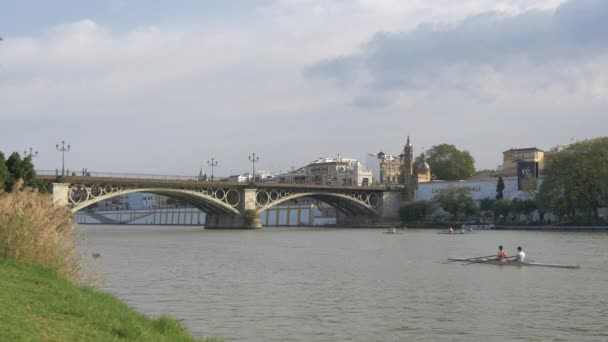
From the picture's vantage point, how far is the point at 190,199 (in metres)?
98.3

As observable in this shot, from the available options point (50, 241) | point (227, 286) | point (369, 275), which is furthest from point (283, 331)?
point (369, 275)

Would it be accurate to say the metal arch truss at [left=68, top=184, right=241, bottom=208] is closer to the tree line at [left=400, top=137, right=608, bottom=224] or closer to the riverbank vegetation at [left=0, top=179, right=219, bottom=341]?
the tree line at [left=400, top=137, right=608, bottom=224]

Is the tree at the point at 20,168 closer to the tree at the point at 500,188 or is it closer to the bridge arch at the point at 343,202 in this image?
the bridge arch at the point at 343,202

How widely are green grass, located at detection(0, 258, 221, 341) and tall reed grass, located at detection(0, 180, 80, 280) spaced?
971 mm

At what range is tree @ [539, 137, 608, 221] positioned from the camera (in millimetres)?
89125

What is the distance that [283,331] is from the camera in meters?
18.2

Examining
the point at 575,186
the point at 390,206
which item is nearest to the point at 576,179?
the point at 575,186

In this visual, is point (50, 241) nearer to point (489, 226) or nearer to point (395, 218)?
point (489, 226)

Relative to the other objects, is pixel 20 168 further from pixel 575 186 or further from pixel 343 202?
pixel 343 202

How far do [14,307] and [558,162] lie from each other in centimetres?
8758

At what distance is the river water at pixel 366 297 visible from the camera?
18328 mm

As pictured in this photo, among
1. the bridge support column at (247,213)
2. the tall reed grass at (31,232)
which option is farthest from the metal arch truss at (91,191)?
the tall reed grass at (31,232)

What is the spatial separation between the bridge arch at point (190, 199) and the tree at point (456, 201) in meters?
34.2

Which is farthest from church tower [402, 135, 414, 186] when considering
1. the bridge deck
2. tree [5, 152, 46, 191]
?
tree [5, 152, 46, 191]
